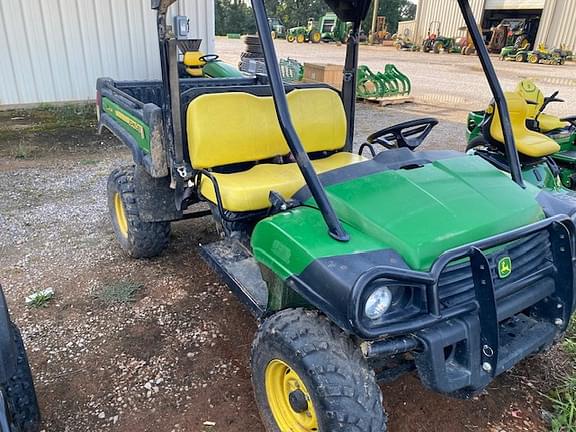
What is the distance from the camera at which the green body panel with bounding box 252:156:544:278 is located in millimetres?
1707

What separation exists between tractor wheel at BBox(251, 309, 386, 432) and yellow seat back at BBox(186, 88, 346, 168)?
122 cm

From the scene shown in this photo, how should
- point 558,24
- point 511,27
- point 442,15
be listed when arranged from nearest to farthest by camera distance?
point 558,24
point 511,27
point 442,15

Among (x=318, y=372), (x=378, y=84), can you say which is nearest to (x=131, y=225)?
(x=318, y=372)

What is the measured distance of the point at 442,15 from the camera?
26.6 m

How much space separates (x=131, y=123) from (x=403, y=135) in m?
1.71

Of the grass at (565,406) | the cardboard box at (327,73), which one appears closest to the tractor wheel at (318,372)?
the grass at (565,406)

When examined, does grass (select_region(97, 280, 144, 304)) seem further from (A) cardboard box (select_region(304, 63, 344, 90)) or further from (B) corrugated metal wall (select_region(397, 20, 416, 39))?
(B) corrugated metal wall (select_region(397, 20, 416, 39))

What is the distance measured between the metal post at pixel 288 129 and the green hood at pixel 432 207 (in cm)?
17

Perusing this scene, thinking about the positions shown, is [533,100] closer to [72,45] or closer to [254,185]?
[254,185]

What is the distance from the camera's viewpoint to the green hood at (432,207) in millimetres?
1727

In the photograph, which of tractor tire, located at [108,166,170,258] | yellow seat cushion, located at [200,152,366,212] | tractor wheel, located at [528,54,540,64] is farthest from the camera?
tractor wheel, located at [528,54,540,64]

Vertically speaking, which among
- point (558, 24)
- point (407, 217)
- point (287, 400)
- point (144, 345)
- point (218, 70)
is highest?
point (558, 24)

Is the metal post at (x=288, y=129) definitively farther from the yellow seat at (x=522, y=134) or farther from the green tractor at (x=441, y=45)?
the green tractor at (x=441, y=45)

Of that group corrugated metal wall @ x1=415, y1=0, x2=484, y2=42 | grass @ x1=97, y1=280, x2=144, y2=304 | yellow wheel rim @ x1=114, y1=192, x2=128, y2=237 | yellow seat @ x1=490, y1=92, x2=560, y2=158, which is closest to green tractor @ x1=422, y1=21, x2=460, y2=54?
corrugated metal wall @ x1=415, y1=0, x2=484, y2=42
